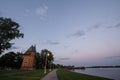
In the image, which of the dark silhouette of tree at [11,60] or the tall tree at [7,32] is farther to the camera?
the dark silhouette of tree at [11,60]

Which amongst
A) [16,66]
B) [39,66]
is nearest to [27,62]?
[16,66]

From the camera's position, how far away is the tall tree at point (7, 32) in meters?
42.1

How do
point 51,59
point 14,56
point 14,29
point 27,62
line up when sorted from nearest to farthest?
point 14,29
point 27,62
point 14,56
point 51,59

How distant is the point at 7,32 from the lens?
43094 millimetres

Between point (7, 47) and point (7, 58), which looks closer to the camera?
point (7, 47)

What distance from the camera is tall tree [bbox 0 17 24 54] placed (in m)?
42.1

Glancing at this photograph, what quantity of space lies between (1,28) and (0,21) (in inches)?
78.7

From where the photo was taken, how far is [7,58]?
408 feet

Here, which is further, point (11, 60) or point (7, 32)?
point (11, 60)

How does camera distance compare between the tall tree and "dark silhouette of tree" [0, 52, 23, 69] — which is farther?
"dark silhouette of tree" [0, 52, 23, 69]

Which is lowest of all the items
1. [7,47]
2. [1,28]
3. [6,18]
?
[7,47]

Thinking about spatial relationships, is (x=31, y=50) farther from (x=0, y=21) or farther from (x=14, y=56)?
(x=0, y=21)

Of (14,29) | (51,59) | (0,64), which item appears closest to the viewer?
(14,29)

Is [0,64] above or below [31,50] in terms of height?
below
